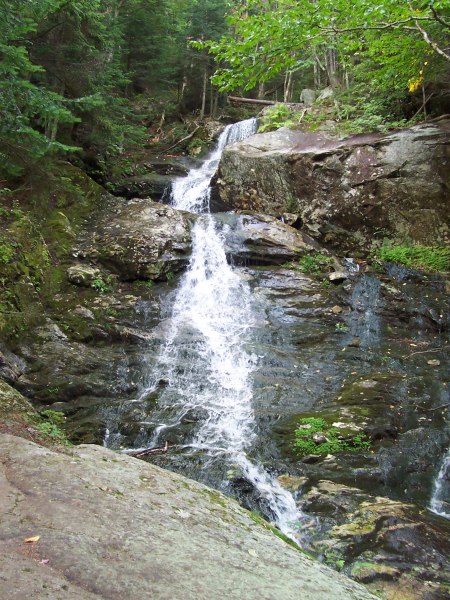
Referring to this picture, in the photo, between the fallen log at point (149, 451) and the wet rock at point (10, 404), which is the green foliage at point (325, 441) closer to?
the fallen log at point (149, 451)

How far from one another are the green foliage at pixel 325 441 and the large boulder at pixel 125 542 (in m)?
3.07

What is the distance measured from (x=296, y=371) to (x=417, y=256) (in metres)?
5.74

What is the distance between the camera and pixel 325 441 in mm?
6625

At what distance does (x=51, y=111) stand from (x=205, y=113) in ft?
64.3

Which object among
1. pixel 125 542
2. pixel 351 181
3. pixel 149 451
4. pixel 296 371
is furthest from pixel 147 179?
pixel 125 542

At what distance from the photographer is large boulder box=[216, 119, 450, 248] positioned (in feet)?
40.1

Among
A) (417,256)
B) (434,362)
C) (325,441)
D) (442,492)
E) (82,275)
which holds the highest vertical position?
(417,256)

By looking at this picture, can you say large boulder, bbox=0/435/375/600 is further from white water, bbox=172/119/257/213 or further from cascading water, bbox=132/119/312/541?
white water, bbox=172/119/257/213

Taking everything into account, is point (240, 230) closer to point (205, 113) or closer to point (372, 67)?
point (372, 67)

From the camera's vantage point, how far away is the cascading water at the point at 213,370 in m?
6.20

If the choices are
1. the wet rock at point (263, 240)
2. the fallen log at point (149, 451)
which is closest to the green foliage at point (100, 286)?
the wet rock at point (263, 240)

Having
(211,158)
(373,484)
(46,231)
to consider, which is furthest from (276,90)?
(373,484)

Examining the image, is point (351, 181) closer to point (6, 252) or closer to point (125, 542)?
point (6, 252)

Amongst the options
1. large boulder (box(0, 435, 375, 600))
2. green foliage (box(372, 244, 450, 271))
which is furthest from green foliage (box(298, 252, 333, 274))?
large boulder (box(0, 435, 375, 600))
